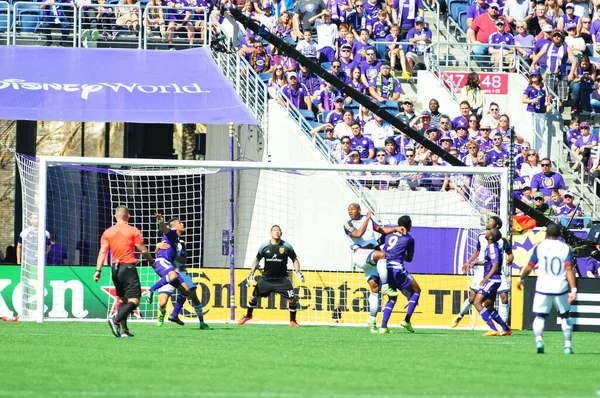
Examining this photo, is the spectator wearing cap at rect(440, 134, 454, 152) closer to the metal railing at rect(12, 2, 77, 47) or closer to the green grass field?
the green grass field

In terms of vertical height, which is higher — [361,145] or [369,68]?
[369,68]

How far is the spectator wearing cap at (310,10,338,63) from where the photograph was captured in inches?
1133

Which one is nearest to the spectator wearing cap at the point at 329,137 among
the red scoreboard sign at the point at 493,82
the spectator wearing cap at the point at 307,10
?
the spectator wearing cap at the point at 307,10

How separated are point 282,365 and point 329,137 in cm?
1278

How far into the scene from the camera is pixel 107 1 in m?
28.5

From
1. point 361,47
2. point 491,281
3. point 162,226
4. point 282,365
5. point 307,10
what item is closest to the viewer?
point 282,365

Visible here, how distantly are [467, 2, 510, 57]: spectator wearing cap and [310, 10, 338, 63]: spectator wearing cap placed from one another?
150 inches

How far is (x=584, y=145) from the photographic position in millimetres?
28859

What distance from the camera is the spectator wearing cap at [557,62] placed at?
3030cm

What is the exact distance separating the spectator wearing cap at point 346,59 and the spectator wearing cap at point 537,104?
4.06 meters

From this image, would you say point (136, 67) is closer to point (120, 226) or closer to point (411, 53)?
point (411, 53)

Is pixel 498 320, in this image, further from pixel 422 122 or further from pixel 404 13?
pixel 404 13

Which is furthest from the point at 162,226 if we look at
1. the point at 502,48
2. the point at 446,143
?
the point at 502,48

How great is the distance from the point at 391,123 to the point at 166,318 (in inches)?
234
